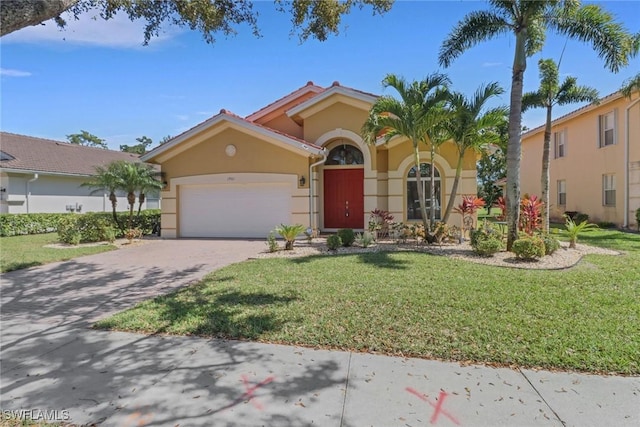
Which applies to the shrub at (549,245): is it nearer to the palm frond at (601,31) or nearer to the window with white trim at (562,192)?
the palm frond at (601,31)

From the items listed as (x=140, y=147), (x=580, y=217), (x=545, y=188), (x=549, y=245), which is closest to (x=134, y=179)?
(x=549, y=245)

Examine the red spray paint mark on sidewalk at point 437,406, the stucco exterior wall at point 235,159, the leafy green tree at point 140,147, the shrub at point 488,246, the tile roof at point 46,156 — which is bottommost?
the red spray paint mark on sidewalk at point 437,406

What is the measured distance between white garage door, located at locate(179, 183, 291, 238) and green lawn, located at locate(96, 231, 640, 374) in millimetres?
7077

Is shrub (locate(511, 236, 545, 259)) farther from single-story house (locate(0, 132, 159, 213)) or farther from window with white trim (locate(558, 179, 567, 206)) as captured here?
single-story house (locate(0, 132, 159, 213))

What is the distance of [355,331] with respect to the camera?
5.14 meters

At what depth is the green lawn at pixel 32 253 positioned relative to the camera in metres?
10.4

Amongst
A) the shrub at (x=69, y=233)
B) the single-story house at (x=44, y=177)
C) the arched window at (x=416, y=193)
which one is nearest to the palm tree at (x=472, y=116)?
the arched window at (x=416, y=193)

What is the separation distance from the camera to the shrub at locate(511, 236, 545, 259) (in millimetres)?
9250

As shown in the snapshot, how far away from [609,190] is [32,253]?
26095 mm

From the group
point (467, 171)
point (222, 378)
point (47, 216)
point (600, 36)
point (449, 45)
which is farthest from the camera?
point (47, 216)

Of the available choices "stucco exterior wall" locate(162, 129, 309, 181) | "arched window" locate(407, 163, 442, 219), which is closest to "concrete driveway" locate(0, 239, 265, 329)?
"stucco exterior wall" locate(162, 129, 309, 181)

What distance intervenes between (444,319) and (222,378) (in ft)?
10.6

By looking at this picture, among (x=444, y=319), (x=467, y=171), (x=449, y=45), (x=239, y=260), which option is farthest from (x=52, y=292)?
(x=467, y=171)

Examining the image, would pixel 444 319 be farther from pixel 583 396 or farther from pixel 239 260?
pixel 239 260
